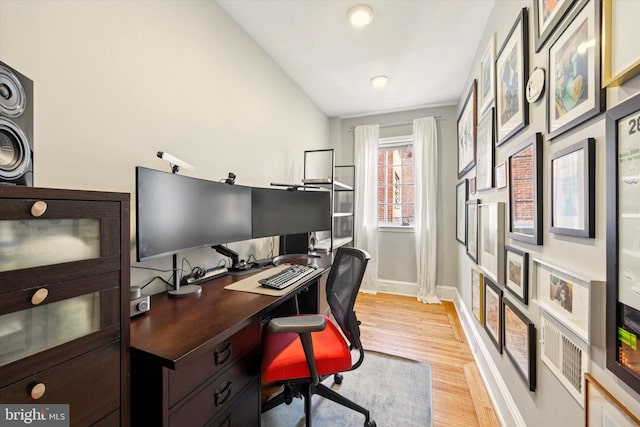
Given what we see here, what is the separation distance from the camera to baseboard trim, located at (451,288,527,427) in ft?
4.30

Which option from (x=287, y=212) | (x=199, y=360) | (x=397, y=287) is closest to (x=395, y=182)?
(x=397, y=287)

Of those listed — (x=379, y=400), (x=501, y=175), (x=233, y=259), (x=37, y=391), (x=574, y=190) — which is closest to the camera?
(x=37, y=391)

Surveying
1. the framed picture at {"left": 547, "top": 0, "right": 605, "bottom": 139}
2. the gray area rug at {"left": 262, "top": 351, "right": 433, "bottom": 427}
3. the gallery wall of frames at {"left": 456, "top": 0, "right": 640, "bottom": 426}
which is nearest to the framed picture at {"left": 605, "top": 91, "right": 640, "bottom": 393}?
the gallery wall of frames at {"left": 456, "top": 0, "right": 640, "bottom": 426}

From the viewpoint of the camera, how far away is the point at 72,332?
65cm

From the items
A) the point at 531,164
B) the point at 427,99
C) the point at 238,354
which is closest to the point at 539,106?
the point at 531,164

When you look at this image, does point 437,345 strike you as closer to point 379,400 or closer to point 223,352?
point 379,400

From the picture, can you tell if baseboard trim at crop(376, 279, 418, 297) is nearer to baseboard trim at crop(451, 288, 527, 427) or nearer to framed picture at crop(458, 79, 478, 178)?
baseboard trim at crop(451, 288, 527, 427)

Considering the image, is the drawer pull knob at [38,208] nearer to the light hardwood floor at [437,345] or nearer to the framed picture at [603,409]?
the framed picture at [603,409]

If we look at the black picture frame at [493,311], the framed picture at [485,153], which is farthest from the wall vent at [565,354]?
the framed picture at [485,153]

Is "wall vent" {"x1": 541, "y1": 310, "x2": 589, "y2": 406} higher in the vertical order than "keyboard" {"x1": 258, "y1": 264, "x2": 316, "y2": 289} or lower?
lower

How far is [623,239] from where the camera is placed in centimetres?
64

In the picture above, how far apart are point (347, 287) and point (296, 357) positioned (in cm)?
42

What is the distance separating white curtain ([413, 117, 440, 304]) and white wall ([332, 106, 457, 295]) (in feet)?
0.39

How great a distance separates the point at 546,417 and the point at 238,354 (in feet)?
4.21
